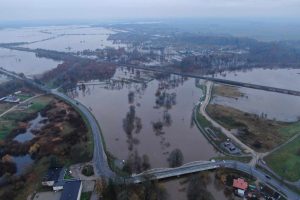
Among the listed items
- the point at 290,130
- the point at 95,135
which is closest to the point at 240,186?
the point at 290,130

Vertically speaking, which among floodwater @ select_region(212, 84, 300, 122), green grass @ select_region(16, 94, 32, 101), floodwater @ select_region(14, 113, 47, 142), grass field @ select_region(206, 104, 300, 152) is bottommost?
floodwater @ select_region(14, 113, 47, 142)

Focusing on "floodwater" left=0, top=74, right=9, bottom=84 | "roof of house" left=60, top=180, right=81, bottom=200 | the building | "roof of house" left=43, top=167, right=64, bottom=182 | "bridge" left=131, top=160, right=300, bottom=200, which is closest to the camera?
"roof of house" left=60, top=180, right=81, bottom=200

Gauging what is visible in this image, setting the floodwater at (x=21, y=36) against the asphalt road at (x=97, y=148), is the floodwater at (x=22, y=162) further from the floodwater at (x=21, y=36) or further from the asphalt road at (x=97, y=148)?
the floodwater at (x=21, y=36)

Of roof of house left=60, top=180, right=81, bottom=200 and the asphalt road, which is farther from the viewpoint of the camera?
the asphalt road

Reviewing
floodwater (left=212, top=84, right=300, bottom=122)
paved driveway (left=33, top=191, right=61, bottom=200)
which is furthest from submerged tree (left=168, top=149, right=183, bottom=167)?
floodwater (left=212, top=84, right=300, bottom=122)

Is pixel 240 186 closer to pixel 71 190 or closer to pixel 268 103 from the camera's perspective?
pixel 71 190

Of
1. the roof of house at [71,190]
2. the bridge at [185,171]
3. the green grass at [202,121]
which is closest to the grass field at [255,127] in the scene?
the green grass at [202,121]

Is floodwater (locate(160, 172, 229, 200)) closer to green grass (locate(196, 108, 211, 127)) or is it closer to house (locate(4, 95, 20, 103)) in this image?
green grass (locate(196, 108, 211, 127))
